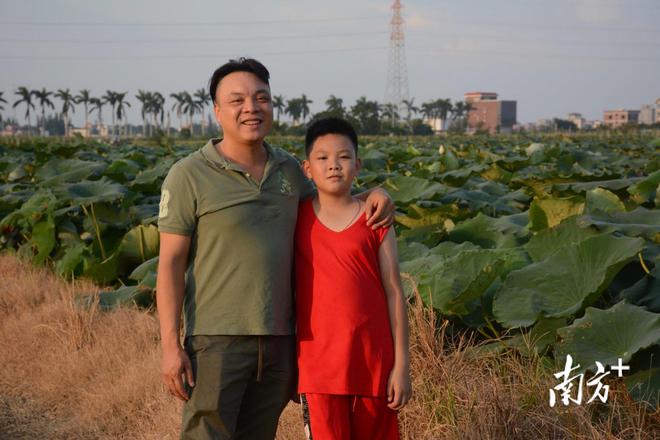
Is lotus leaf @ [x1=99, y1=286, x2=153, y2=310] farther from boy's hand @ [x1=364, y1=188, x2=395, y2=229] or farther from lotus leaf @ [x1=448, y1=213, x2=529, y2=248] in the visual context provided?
boy's hand @ [x1=364, y1=188, x2=395, y2=229]

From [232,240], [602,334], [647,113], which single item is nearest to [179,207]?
[232,240]

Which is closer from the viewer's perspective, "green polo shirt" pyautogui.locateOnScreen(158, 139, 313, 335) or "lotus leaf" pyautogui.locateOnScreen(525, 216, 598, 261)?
"green polo shirt" pyautogui.locateOnScreen(158, 139, 313, 335)

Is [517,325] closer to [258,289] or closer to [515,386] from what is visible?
[515,386]

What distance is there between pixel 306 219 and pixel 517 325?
42.0 inches

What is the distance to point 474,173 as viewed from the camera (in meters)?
7.09

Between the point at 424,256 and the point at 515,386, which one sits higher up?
the point at 424,256

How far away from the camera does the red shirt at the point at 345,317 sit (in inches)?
77.9

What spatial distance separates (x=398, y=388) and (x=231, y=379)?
43 centimetres

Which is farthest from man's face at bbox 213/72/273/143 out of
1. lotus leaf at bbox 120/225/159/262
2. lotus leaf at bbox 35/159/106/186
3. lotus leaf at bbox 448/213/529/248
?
lotus leaf at bbox 35/159/106/186

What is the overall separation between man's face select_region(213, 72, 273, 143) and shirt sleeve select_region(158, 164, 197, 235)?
0.18m

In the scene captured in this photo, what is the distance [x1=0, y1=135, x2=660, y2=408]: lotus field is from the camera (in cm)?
259

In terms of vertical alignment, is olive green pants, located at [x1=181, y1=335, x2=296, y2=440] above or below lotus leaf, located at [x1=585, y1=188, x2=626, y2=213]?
below

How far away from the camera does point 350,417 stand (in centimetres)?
204

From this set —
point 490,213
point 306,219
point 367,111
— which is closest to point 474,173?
point 490,213
